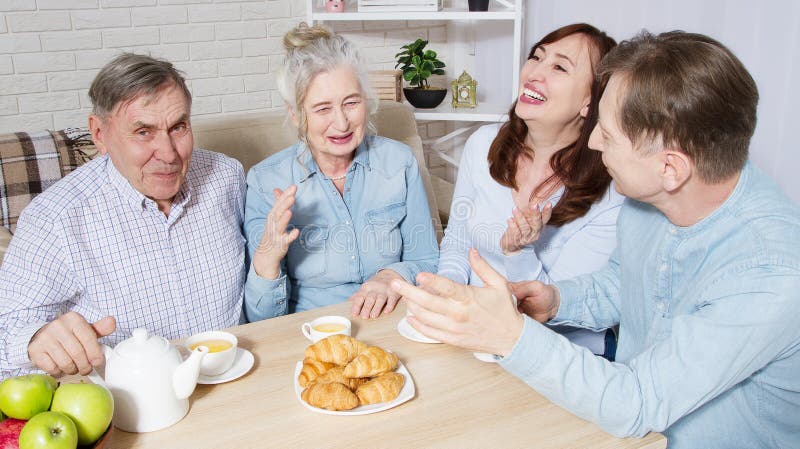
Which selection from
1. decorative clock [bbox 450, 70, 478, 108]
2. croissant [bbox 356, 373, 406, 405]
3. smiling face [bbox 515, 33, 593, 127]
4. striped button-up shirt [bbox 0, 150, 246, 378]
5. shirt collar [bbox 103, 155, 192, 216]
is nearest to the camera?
croissant [bbox 356, 373, 406, 405]

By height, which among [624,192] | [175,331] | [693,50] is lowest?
[175,331]

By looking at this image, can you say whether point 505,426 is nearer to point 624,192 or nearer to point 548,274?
point 624,192

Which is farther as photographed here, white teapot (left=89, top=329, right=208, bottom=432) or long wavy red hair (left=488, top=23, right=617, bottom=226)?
long wavy red hair (left=488, top=23, right=617, bottom=226)

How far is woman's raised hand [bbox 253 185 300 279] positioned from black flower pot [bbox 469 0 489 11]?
6.18 feet

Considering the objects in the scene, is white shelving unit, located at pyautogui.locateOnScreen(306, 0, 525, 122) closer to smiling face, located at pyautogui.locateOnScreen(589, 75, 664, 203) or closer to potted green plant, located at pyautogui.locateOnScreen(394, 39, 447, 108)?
potted green plant, located at pyautogui.locateOnScreen(394, 39, 447, 108)

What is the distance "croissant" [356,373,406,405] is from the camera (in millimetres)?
1148

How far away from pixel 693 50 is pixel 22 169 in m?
1.84

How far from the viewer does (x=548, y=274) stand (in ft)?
6.34

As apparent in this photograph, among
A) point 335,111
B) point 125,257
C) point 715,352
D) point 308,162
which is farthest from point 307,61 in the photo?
point 715,352

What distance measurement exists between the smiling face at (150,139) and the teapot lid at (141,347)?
59 cm

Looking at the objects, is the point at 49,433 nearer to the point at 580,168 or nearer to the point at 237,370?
the point at 237,370

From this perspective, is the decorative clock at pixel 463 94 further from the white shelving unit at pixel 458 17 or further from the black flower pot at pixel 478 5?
the black flower pot at pixel 478 5

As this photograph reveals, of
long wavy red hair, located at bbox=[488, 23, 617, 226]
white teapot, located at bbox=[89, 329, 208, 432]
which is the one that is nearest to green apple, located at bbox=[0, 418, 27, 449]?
white teapot, located at bbox=[89, 329, 208, 432]

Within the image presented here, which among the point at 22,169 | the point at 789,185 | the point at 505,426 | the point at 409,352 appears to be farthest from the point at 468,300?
the point at 22,169
